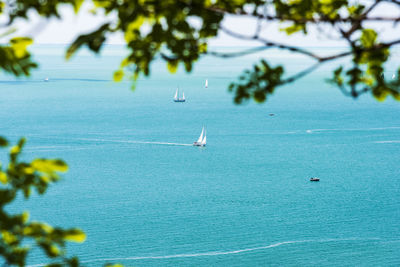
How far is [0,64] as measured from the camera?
2.04m

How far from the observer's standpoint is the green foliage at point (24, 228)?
1.98 meters

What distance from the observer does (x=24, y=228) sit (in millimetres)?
2098

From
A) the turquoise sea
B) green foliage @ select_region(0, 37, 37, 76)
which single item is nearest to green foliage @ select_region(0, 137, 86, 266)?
green foliage @ select_region(0, 37, 37, 76)

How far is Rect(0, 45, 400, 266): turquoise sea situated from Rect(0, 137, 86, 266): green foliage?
143 feet

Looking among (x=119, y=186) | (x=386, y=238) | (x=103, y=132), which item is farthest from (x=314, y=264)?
(x=103, y=132)

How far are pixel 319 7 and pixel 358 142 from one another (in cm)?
7936

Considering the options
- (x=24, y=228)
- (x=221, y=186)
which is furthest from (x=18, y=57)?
(x=221, y=186)

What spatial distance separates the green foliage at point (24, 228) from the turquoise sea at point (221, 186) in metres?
43.6

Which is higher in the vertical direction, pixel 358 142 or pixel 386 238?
pixel 358 142

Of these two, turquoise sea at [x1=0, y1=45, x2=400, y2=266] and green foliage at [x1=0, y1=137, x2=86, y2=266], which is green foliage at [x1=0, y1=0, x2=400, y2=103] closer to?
green foliage at [x1=0, y1=137, x2=86, y2=266]

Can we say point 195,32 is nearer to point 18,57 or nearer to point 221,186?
point 18,57

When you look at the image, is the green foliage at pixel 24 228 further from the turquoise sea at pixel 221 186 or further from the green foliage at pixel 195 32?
the turquoise sea at pixel 221 186

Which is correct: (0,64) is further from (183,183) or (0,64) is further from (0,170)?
(183,183)

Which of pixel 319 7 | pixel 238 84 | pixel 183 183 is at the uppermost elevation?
pixel 319 7
